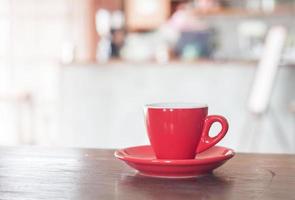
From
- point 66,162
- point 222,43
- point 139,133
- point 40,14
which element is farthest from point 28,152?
point 222,43

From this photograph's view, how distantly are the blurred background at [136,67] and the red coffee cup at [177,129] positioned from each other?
56.3 inches

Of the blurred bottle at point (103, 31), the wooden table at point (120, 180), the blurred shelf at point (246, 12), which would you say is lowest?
the blurred bottle at point (103, 31)

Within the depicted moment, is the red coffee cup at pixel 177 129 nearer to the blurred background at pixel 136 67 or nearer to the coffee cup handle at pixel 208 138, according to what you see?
the coffee cup handle at pixel 208 138

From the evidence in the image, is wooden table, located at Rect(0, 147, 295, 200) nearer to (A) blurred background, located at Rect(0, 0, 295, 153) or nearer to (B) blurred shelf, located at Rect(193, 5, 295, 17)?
(A) blurred background, located at Rect(0, 0, 295, 153)

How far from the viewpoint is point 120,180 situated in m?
0.82

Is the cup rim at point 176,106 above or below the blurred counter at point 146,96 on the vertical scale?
above

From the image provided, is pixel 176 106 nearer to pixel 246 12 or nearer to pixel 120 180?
pixel 120 180

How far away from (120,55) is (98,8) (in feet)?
1.92

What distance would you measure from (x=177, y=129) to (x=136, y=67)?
2377mm

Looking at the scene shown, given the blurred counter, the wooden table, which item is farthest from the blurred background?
the wooden table

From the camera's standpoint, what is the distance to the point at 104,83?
10.8 feet

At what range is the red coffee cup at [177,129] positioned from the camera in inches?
33.8

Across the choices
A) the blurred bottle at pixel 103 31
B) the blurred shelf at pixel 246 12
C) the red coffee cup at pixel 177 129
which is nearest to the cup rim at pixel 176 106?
the red coffee cup at pixel 177 129

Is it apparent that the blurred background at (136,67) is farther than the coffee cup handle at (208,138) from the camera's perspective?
Yes
